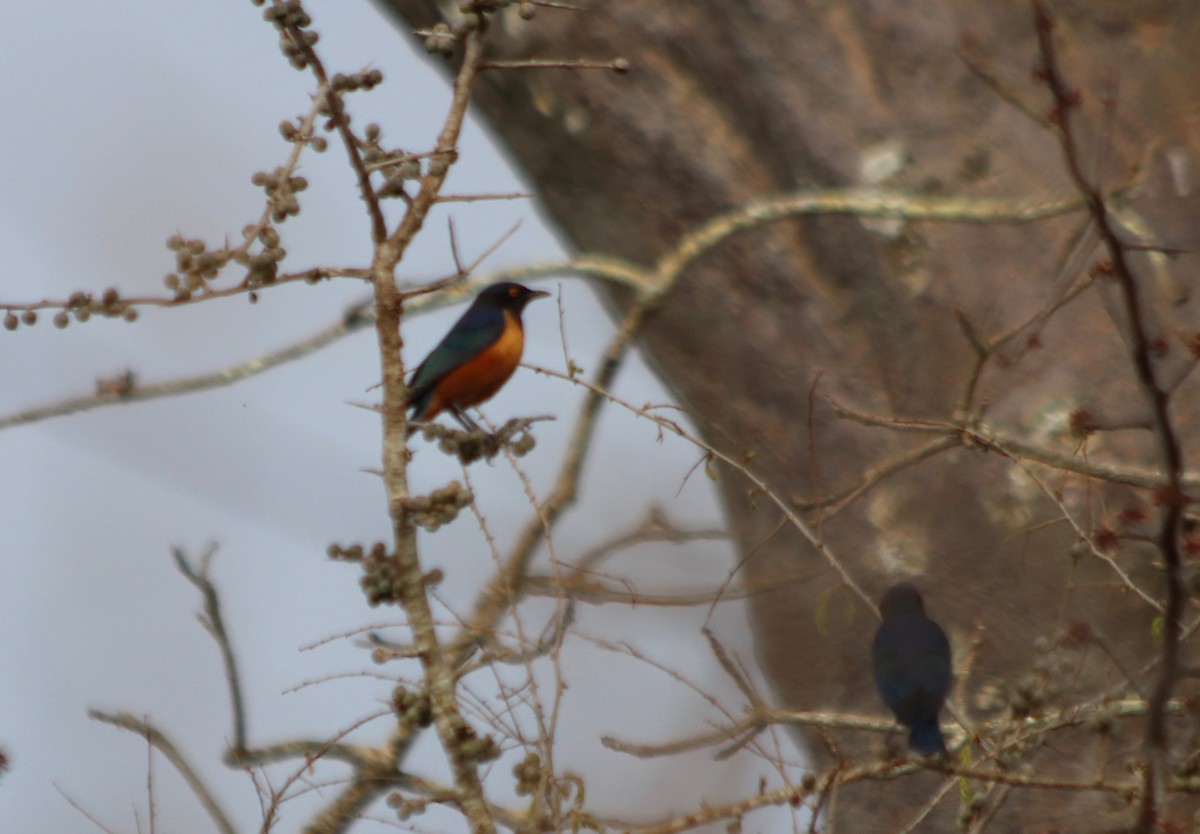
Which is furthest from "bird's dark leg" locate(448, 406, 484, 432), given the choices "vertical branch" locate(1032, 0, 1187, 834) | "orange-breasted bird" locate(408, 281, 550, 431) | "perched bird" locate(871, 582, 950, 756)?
"vertical branch" locate(1032, 0, 1187, 834)

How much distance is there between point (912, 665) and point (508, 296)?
1962mm

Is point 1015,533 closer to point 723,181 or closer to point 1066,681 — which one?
point 1066,681

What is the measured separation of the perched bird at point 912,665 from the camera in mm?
3535

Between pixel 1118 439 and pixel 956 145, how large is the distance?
95cm

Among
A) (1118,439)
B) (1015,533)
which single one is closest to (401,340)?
(1015,533)

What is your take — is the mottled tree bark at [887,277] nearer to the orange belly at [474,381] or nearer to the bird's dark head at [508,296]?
the bird's dark head at [508,296]

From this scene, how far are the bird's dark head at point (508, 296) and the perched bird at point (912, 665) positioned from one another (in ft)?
5.12

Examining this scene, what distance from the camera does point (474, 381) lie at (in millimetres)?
→ 4125

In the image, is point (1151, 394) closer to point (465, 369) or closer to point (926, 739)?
point (926, 739)

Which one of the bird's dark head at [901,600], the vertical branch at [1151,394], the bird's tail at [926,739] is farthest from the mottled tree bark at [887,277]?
the vertical branch at [1151,394]

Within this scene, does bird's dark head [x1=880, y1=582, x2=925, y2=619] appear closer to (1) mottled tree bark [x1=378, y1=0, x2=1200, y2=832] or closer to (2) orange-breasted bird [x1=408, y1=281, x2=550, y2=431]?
(1) mottled tree bark [x1=378, y1=0, x2=1200, y2=832]

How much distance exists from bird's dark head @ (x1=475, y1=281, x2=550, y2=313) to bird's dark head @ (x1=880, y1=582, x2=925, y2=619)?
1.50m

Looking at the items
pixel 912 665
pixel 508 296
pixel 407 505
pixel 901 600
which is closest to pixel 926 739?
pixel 912 665

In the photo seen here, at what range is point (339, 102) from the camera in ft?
7.97
